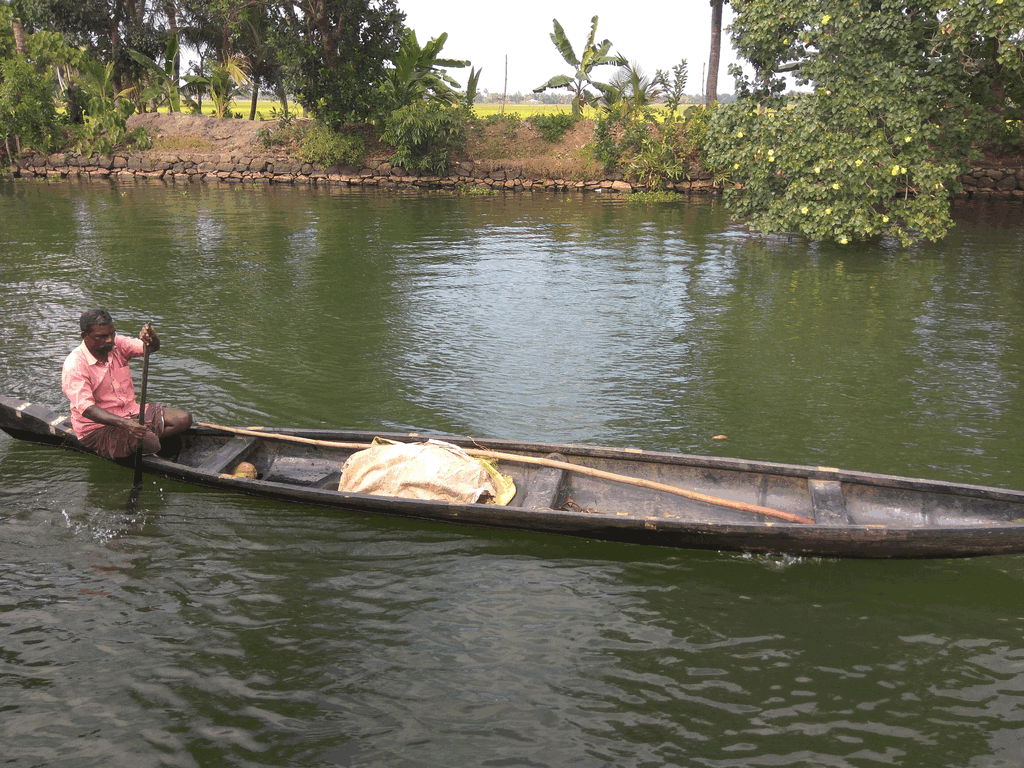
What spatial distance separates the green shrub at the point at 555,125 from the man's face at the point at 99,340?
25.5 metres

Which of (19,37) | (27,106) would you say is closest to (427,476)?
(27,106)

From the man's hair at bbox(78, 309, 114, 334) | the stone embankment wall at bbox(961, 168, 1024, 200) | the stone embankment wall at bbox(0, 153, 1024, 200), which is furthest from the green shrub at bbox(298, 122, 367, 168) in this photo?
the man's hair at bbox(78, 309, 114, 334)

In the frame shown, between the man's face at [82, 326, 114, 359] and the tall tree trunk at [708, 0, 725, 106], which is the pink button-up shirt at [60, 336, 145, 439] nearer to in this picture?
the man's face at [82, 326, 114, 359]

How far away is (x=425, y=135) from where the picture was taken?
91.1 feet

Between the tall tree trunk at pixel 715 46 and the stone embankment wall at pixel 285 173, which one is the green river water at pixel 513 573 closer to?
the stone embankment wall at pixel 285 173

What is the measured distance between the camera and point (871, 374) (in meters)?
9.52

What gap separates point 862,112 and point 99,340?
13622 mm

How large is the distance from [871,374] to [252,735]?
→ 799cm

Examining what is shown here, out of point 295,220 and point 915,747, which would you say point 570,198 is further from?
point 915,747

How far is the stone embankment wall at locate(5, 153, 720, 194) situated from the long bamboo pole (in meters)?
22.4

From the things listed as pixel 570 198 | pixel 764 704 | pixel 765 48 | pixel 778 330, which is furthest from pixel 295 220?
pixel 764 704

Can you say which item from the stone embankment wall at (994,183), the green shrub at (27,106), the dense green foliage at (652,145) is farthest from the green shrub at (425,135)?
the stone embankment wall at (994,183)

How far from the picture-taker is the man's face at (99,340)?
→ 20.9 ft

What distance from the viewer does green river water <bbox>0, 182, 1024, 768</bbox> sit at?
4.30 metres
